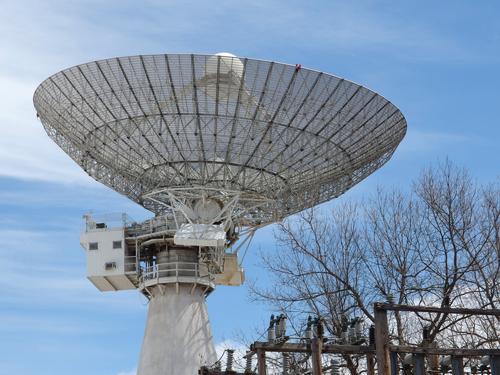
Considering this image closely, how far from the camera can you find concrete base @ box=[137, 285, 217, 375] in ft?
169

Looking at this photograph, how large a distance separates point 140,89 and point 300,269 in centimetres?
1084

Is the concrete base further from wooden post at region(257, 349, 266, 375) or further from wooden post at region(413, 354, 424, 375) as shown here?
wooden post at region(413, 354, 424, 375)

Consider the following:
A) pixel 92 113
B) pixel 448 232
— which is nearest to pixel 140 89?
pixel 92 113

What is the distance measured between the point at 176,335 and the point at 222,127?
1341 centimetres

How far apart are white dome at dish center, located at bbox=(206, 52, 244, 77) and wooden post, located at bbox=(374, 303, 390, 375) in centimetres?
1784

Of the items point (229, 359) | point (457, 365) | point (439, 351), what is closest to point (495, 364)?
point (457, 365)

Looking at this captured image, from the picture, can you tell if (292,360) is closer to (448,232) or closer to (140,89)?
(448,232)

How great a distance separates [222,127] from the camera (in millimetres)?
44875

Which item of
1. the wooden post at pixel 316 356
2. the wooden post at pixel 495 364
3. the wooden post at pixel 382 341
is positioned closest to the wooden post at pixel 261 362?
the wooden post at pixel 316 356

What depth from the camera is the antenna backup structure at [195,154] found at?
42125 mm

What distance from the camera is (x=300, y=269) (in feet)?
142

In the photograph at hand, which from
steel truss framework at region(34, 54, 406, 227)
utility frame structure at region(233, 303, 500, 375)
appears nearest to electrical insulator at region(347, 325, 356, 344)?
utility frame structure at region(233, 303, 500, 375)

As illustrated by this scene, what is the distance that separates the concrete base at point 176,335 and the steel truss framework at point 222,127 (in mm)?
5683

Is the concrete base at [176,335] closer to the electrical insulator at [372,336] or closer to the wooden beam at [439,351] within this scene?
the electrical insulator at [372,336]
